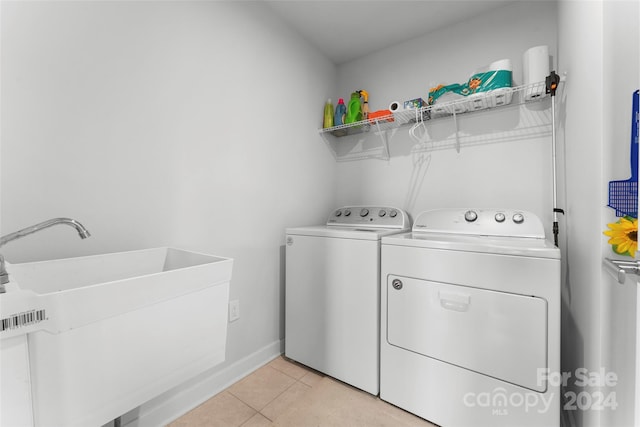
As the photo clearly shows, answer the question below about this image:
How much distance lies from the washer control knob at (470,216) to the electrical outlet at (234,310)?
1477 mm

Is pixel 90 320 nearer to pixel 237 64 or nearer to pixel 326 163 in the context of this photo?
pixel 237 64

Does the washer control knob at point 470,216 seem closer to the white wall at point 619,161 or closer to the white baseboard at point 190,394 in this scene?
the white wall at point 619,161

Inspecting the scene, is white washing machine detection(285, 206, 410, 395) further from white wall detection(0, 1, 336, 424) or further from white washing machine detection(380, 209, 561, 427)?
white wall detection(0, 1, 336, 424)

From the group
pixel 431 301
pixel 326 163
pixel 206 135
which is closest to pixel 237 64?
pixel 206 135

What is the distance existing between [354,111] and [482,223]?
1.23 m

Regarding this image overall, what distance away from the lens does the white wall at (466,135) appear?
1668 millimetres

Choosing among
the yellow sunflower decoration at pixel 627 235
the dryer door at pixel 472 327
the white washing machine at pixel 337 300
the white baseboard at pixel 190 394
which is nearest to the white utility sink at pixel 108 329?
the white baseboard at pixel 190 394

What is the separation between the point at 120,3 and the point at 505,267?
1.99m

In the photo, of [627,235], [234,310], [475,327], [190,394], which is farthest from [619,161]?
[190,394]

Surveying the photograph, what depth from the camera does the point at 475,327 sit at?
1.22m

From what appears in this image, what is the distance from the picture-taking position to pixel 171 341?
0.87 metres

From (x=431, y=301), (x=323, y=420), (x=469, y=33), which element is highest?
(x=469, y=33)

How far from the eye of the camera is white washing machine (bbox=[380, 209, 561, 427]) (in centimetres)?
110

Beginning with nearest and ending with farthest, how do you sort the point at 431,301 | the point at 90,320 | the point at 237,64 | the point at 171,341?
1. the point at 90,320
2. the point at 171,341
3. the point at 431,301
4. the point at 237,64
